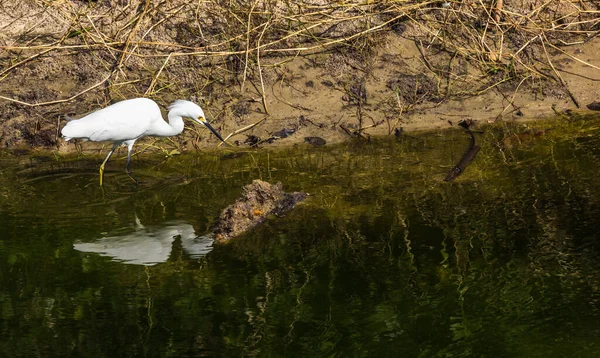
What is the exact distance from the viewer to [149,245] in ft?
17.3

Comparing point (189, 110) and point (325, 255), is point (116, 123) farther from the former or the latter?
point (325, 255)

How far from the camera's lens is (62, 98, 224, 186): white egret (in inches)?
251

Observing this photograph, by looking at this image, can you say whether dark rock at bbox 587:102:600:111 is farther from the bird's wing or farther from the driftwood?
the bird's wing

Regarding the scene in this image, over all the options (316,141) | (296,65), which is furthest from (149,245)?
(296,65)

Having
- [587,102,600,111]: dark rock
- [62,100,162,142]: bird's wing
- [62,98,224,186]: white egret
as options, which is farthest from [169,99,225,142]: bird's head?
[587,102,600,111]: dark rock

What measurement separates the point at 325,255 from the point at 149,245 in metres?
1.04

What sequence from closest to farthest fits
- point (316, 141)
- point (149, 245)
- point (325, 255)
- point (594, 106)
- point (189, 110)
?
point (325, 255) < point (149, 245) < point (189, 110) < point (316, 141) < point (594, 106)

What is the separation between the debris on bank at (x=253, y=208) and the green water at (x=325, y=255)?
9 centimetres

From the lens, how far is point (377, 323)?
4.13 m

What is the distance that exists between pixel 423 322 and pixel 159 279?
4.69 ft

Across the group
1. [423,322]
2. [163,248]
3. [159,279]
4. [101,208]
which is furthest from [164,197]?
[423,322]

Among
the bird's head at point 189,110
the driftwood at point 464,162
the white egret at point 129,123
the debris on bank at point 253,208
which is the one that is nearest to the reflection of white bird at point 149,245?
the debris on bank at point 253,208

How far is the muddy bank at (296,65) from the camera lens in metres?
7.28

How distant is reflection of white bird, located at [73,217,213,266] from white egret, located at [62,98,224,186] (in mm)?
1075
